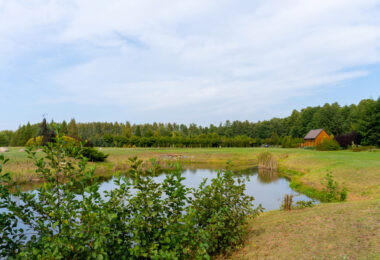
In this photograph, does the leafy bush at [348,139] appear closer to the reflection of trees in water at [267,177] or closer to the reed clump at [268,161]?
the reed clump at [268,161]

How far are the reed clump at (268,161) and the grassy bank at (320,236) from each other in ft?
77.0

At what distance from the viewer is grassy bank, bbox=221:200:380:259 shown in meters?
4.88

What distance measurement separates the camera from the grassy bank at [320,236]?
192 inches

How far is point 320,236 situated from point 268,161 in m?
26.3

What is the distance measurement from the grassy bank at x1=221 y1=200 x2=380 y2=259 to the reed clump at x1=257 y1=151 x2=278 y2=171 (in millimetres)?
23468

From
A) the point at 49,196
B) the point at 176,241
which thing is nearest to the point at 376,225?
the point at 176,241

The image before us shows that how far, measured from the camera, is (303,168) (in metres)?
24.4

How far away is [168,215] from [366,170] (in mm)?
17007

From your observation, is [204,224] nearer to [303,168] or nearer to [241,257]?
[241,257]

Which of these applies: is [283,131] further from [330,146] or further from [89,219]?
[89,219]

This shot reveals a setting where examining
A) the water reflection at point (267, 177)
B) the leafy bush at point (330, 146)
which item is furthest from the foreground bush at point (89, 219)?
the leafy bush at point (330, 146)

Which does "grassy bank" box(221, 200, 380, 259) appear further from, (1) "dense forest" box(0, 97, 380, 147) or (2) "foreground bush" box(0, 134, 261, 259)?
(1) "dense forest" box(0, 97, 380, 147)

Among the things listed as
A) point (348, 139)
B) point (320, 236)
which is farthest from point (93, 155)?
point (348, 139)

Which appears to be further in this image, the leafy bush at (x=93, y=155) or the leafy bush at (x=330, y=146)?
the leafy bush at (x=330, y=146)
